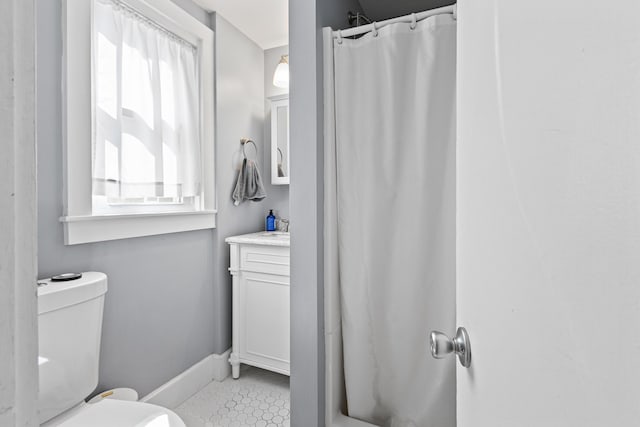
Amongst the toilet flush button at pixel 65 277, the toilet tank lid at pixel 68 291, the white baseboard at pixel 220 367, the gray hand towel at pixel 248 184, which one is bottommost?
the white baseboard at pixel 220 367

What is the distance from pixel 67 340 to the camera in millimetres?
1116

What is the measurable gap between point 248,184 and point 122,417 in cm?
149

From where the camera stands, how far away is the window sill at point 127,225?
130 centimetres

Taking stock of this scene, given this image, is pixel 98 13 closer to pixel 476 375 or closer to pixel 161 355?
pixel 161 355

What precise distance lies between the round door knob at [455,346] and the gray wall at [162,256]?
4.66 feet

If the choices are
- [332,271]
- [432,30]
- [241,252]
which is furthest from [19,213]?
[241,252]

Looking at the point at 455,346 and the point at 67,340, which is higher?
the point at 455,346

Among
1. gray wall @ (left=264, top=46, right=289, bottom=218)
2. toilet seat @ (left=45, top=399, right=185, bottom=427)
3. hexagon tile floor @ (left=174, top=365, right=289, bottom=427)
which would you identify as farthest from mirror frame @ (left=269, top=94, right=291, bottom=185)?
toilet seat @ (left=45, top=399, right=185, bottom=427)

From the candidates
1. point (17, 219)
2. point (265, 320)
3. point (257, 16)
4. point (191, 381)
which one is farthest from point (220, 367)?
point (257, 16)

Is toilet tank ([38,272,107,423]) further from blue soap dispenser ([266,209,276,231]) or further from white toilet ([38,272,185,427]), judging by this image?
blue soap dispenser ([266,209,276,231])

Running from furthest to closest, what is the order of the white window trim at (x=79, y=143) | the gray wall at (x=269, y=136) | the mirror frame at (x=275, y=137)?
the gray wall at (x=269, y=136)
the mirror frame at (x=275, y=137)
the white window trim at (x=79, y=143)

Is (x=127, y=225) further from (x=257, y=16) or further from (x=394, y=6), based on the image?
(x=394, y=6)

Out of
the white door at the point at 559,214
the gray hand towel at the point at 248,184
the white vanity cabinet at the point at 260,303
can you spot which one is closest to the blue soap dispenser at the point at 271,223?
the gray hand towel at the point at 248,184

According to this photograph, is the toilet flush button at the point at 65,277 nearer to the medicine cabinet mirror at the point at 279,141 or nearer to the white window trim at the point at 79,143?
the white window trim at the point at 79,143
